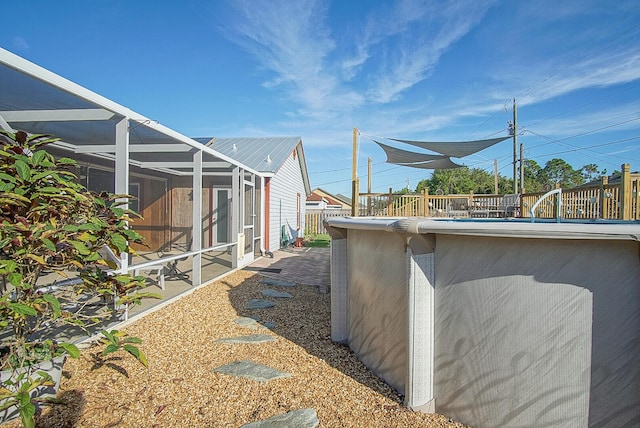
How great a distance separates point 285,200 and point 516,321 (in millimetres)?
12874

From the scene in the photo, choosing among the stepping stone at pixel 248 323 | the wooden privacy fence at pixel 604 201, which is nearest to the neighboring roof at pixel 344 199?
→ the wooden privacy fence at pixel 604 201

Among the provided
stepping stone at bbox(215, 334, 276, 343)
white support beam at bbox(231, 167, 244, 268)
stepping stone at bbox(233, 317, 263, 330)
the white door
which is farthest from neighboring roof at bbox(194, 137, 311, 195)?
stepping stone at bbox(215, 334, 276, 343)

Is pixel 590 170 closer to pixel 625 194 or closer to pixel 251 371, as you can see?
pixel 625 194

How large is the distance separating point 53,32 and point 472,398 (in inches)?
388

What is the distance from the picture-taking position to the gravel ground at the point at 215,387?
2202mm

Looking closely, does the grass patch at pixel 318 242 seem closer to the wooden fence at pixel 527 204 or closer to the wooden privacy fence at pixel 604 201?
the wooden fence at pixel 527 204

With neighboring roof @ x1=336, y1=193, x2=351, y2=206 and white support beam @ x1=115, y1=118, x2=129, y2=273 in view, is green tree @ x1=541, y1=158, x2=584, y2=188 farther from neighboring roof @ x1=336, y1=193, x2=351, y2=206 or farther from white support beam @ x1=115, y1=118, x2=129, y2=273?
white support beam @ x1=115, y1=118, x2=129, y2=273

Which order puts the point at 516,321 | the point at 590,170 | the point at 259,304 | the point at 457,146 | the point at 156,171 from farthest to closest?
1. the point at 590,170
2. the point at 156,171
3. the point at 457,146
4. the point at 259,304
5. the point at 516,321

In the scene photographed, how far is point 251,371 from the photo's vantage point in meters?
2.90

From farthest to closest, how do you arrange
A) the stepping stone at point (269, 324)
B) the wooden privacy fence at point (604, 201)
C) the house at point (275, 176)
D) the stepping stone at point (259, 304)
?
the house at point (275, 176)
the wooden privacy fence at point (604, 201)
the stepping stone at point (259, 304)
the stepping stone at point (269, 324)

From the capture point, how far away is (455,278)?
2.05m

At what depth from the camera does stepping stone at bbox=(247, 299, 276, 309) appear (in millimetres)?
4998

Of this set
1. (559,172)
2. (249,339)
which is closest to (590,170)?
(559,172)

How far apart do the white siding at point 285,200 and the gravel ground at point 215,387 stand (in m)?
8.43
